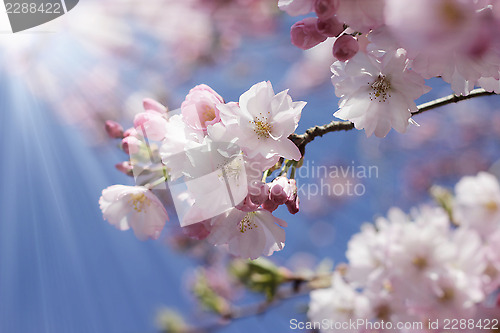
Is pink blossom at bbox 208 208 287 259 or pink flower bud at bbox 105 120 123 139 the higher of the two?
pink flower bud at bbox 105 120 123 139

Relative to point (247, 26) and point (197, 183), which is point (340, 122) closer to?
point (197, 183)


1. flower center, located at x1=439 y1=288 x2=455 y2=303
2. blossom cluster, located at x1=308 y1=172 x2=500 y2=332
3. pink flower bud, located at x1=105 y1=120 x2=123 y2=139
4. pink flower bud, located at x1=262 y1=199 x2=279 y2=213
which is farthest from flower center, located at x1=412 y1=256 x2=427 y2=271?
pink flower bud, located at x1=105 y1=120 x2=123 y2=139

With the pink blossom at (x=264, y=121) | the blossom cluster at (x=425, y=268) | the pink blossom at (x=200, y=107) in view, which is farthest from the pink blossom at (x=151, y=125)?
the blossom cluster at (x=425, y=268)

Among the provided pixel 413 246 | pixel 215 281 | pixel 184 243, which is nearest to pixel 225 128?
pixel 413 246

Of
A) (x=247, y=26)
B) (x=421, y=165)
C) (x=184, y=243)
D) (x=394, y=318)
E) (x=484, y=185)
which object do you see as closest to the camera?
(x=394, y=318)

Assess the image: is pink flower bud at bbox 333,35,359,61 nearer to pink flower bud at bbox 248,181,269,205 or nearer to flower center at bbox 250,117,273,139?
flower center at bbox 250,117,273,139

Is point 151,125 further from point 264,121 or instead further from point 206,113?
point 264,121

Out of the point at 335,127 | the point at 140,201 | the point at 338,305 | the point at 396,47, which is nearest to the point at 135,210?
the point at 140,201
